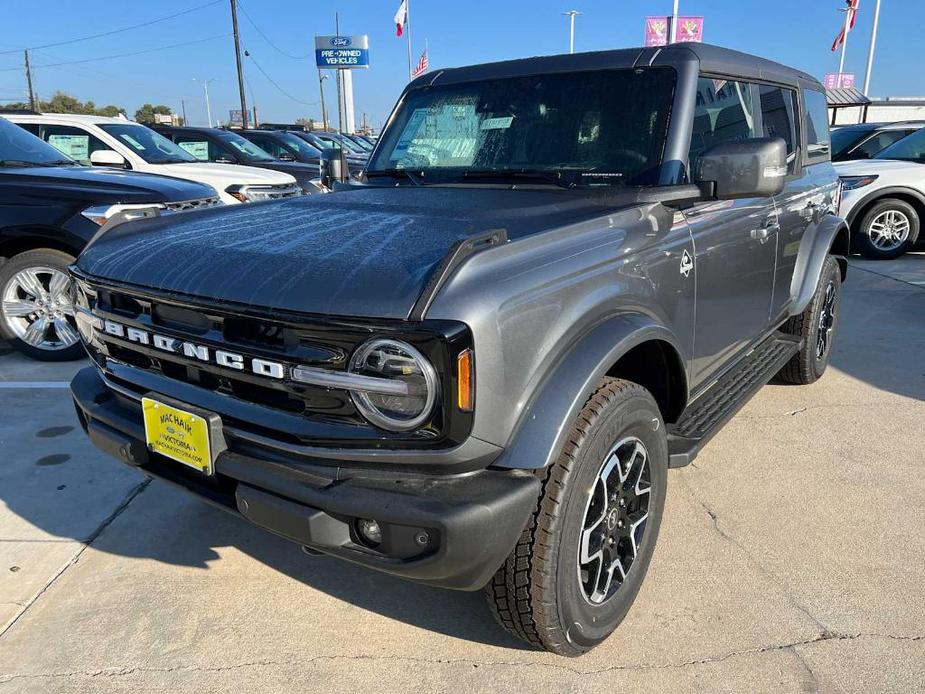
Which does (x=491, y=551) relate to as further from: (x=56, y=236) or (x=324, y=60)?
(x=324, y=60)

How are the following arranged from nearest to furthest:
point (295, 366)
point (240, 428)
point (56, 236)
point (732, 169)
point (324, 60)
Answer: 1. point (295, 366)
2. point (240, 428)
3. point (732, 169)
4. point (56, 236)
5. point (324, 60)

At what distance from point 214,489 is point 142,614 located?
2.47 feet

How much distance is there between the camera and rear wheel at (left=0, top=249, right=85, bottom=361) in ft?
16.8

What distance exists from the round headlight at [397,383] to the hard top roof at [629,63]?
189 centimetres

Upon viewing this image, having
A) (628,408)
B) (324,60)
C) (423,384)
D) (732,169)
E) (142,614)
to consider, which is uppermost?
(324,60)

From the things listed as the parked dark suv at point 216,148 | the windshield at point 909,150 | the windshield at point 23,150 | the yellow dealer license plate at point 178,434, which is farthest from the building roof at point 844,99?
the yellow dealer license plate at point 178,434

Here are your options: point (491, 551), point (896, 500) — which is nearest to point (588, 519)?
point (491, 551)

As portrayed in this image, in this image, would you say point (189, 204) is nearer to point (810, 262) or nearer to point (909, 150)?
point (810, 262)

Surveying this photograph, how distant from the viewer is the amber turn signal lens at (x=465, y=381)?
1738 mm

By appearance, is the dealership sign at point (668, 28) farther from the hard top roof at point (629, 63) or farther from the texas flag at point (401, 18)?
the hard top roof at point (629, 63)

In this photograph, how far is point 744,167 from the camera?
2529 millimetres

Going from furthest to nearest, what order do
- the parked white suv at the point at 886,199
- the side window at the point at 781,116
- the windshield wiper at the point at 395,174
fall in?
1. the parked white suv at the point at 886,199
2. the side window at the point at 781,116
3. the windshield wiper at the point at 395,174

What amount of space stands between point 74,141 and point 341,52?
28.5 m

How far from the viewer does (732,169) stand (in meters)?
2.54
